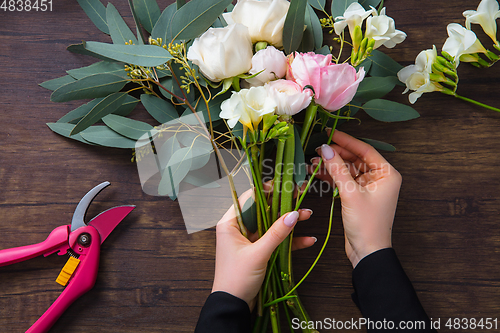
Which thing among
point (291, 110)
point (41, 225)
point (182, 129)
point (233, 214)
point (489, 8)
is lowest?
point (41, 225)

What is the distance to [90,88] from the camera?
0.67 metres

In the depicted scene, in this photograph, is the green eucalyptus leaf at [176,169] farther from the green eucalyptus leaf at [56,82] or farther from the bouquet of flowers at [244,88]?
the green eucalyptus leaf at [56,82]

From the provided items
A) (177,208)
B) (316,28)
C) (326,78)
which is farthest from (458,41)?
(177,208)

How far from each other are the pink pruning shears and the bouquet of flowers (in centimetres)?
19

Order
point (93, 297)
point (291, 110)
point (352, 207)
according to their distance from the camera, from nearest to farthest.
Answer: point (291, 110)
point (352, 207)
point (93, 297)

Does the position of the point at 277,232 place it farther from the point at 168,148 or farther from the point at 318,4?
the point at 318,4

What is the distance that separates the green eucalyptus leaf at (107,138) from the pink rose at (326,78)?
0.46 metres

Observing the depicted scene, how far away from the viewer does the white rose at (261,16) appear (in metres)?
0.58

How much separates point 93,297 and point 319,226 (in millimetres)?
626

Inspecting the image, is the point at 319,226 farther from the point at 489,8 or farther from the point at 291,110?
the point at 489,8

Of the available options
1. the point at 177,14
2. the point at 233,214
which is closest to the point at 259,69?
the point at 177,14

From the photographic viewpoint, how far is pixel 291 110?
0.53 metres

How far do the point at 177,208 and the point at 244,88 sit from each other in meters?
0.38

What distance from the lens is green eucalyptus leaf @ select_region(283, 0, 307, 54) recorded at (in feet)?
1.93
